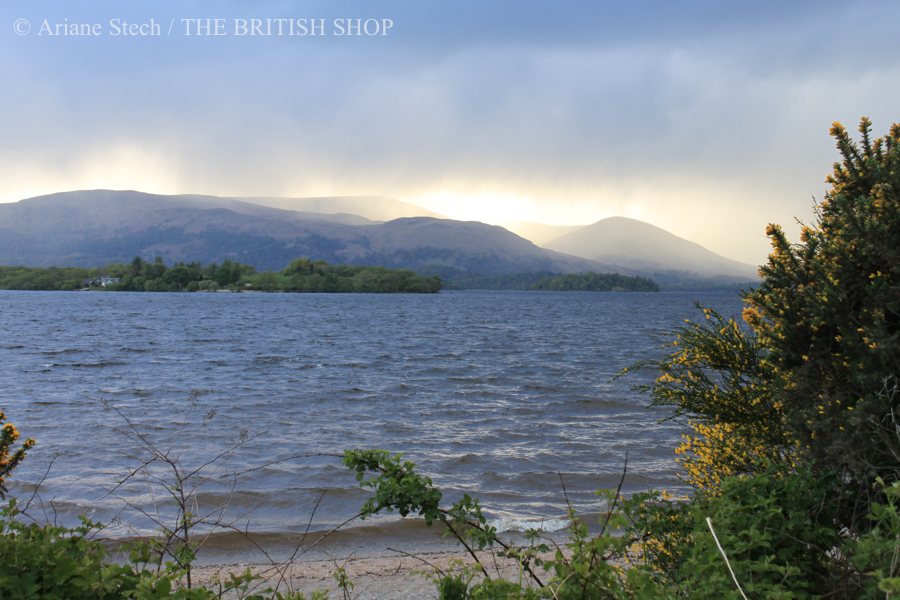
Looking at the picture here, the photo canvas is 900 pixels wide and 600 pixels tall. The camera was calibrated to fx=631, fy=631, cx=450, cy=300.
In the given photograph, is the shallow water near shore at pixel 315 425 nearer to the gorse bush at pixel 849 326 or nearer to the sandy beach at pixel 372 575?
the sandy beach at pixel 372 575

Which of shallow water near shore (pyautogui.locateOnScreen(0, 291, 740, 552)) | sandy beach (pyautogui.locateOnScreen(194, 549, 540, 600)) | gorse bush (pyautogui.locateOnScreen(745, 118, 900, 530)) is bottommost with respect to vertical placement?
shallow water near shore (pyautogui.locateOnScreen(0, 291, 740, 552))

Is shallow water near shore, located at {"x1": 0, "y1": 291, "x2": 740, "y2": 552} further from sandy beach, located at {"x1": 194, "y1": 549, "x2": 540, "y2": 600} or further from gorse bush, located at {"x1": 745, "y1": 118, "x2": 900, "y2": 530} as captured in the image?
gorse bush, located at {"x1": 745, "y1": 118, "x2": 900, "y2": 530}

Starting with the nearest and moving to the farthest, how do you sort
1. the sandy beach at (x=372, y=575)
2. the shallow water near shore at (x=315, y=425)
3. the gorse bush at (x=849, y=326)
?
1. the gorse bush at (x=849, y=326)
2. the sandy beach at (x=372, y=575)
3. the shallow water near shore at (x=315, y=425)

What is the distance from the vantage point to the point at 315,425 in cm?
2005

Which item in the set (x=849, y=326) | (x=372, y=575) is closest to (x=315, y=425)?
(x=372, y=575)

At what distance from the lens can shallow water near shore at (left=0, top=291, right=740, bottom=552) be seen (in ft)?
40.0

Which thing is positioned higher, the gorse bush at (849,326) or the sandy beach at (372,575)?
the gorse bush at (849,326)

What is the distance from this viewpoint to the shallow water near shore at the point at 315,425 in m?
12.2

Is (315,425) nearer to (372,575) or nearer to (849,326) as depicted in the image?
(372,575)

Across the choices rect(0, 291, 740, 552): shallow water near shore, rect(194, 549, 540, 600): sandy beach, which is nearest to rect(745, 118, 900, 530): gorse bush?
rect(0, 291, 740, 552): shallow water near shore

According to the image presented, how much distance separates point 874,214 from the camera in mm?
4363

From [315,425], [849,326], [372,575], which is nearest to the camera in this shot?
[849,326]

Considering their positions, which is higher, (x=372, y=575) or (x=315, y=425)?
(x=372, y=575)

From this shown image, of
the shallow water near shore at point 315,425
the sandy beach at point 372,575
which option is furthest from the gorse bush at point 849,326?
the sandy beach at point 372,575
